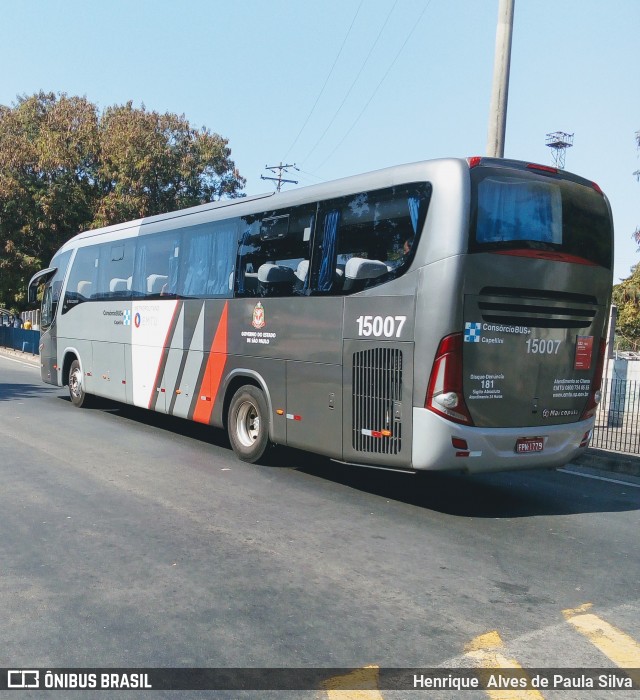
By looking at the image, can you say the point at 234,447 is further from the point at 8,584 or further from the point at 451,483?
the point at 8,584

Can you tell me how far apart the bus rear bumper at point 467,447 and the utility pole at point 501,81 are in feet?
21.4

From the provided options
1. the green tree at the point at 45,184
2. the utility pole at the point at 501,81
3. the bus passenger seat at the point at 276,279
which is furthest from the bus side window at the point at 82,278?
the green tree at the point at 45,184

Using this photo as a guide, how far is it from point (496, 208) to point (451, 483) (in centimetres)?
359

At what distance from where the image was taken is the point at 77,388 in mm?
15383

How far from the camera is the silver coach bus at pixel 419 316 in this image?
23.8ft

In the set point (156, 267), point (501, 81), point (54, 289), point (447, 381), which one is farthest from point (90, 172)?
point (447, 381)

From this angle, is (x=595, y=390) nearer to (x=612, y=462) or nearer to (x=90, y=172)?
(x=612, y=462)

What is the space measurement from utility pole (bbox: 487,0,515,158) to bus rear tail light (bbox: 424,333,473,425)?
6.53 meters

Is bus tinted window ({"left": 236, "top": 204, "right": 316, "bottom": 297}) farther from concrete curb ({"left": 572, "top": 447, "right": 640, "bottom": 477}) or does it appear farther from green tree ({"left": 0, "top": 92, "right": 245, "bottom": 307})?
green tree ({"left": 0, "top": 92, "right": 245, "bottom": 307})

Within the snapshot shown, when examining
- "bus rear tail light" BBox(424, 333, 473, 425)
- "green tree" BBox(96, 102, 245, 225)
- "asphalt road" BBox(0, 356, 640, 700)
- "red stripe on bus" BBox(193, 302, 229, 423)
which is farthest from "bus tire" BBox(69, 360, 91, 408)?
"green tree" BBox(96, 102, 245, 225)

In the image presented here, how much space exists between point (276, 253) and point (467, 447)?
375 cm

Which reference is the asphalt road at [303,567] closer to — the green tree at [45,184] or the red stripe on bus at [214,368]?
the red stripe on bus at [214,368]

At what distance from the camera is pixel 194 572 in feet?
18.4

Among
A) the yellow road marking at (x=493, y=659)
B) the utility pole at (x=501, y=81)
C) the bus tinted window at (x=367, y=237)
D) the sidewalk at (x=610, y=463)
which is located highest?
the utility pole at (x=501, y=81)
